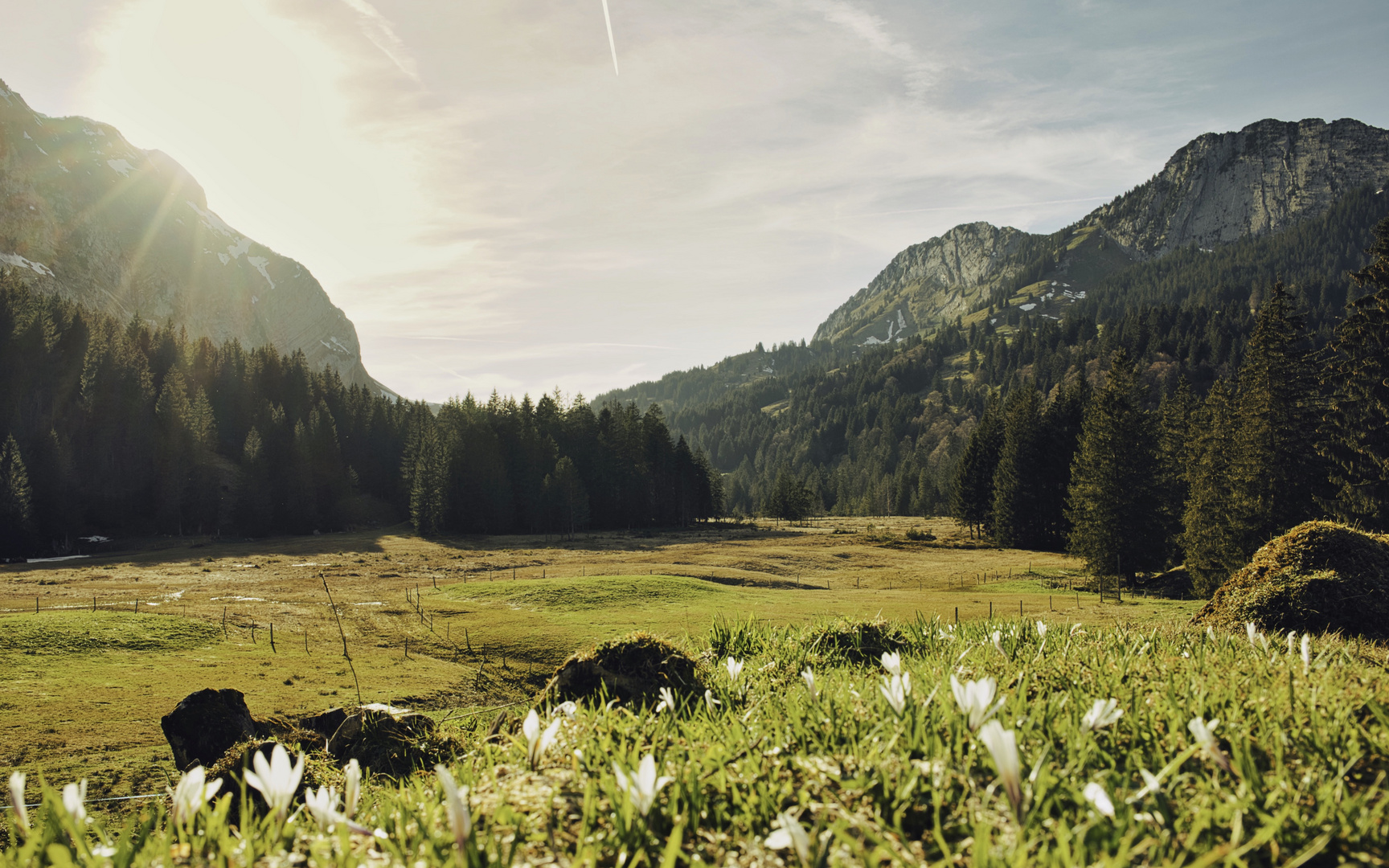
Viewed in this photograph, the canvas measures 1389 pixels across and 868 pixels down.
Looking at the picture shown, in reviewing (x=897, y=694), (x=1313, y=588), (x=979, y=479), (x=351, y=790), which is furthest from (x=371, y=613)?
(x=979, y=479)

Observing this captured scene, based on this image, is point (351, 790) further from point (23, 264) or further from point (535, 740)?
point (23, 264)

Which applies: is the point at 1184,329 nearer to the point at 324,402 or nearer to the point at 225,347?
the point at 324,402

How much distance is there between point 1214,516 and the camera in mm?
35594

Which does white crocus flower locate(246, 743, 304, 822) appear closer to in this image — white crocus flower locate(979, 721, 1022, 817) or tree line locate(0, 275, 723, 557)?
white crocus flower locate(979, 721, 1022, 817)

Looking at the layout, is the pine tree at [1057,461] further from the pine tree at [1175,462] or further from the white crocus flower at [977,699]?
the white crocus flower at [977,699]

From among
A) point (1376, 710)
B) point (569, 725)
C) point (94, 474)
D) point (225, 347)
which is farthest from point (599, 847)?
point (225, 347)

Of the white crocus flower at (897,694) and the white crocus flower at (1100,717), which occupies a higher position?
the white crocus flower at (1100,717)

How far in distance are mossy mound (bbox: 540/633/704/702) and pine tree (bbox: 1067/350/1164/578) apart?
4187 centimetres

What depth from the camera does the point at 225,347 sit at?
4397 inches

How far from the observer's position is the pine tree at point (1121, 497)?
1588 inches

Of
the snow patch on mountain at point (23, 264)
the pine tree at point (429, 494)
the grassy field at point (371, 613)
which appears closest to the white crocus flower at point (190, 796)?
the grassy field at point (371, 613)

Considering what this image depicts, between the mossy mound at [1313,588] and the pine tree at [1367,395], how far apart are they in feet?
85.2

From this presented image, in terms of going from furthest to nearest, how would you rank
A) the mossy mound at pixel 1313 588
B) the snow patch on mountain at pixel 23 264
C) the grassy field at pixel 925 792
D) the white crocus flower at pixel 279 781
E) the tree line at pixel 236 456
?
the snow patch on mountain at pixel 23 264 < the tree line at pixel 236 456 < the mossy mound at pixel 1313 588 < the white crocus flower at pixel 279 781 < the grassy field at pixel 925 792

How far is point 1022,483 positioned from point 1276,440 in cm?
3939
